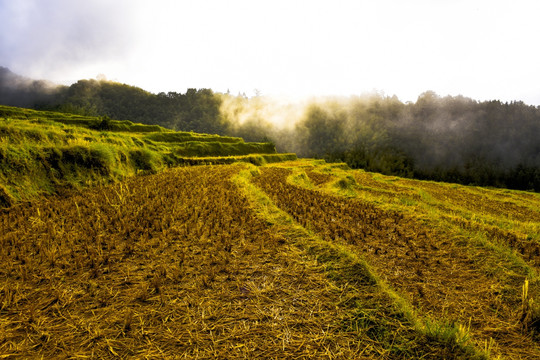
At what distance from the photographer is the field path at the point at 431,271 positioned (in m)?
2.50

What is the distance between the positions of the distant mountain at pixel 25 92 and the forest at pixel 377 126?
21.2 inches

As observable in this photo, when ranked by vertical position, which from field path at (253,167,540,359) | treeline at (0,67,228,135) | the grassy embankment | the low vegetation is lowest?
field path at (253,167,540,359)

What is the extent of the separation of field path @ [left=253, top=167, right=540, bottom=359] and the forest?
10921 cm

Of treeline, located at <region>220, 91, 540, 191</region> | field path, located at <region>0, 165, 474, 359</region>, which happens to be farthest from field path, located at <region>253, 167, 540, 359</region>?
treeline, located at <region>220, 91, 540, 191</region>

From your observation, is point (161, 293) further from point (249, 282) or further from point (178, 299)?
point (249, 282)

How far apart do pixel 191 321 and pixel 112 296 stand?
3.71 ft

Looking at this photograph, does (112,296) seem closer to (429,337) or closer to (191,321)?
(191,321)

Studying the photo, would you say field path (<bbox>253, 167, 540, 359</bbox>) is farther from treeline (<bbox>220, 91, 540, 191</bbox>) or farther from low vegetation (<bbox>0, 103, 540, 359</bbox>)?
treeline (<bbox>220, 91, 540, 191</bbox>)

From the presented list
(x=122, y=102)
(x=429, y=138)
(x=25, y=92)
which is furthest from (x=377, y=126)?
(x=25, y=92)

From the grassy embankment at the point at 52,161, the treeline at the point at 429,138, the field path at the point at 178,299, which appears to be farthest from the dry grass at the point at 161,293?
the treeline at the point at 429,138

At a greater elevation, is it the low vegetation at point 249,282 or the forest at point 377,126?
the forest at point 377,126

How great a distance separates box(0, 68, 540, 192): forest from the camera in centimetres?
12569

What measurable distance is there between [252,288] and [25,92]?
227 metres

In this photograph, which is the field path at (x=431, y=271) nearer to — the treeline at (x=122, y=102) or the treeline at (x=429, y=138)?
the treeline at (x=429, y=138)
